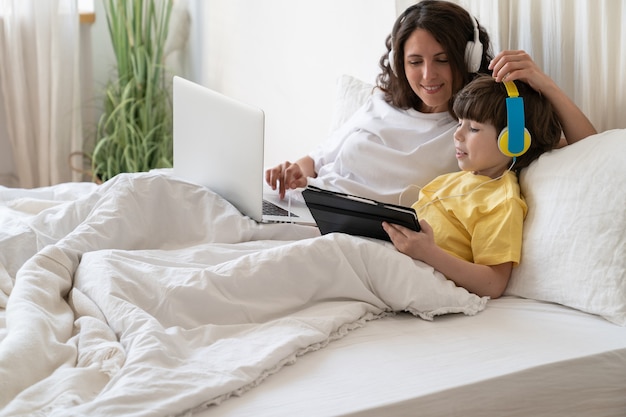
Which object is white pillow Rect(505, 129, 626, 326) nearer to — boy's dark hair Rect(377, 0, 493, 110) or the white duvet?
the white duvet

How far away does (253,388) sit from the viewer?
3.73ft

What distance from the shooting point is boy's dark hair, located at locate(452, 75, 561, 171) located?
157 centimetres

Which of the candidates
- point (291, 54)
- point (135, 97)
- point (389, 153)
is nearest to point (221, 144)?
point (389, 153)

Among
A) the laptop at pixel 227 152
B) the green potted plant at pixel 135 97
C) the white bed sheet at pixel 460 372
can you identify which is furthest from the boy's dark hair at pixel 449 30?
the green potted plant at pixel 135 97

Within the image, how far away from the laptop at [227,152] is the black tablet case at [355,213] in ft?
0.64

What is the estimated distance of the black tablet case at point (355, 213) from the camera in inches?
56.4

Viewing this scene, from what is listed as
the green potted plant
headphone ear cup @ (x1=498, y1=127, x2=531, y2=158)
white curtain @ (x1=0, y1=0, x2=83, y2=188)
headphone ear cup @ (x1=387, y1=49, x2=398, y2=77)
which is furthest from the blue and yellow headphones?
white curtain @ (x1=0, y1=0, x2=83, y2=188)

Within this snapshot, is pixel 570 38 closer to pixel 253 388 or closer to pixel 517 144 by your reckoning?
pixel 517 144

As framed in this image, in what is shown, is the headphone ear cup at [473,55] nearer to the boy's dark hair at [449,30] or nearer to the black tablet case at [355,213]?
the boy's dark hair at [449,30]

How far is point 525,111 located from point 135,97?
2319mm

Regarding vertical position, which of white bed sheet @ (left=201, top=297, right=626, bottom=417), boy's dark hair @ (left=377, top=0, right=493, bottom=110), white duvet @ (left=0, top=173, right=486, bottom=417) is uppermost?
boy's dark hair @ (left=377, top=0, right=493, bottom=110)

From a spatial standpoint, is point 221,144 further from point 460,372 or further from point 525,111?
point 460,372

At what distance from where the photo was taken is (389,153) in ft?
6.15

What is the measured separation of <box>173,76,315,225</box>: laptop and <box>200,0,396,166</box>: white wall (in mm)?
710
